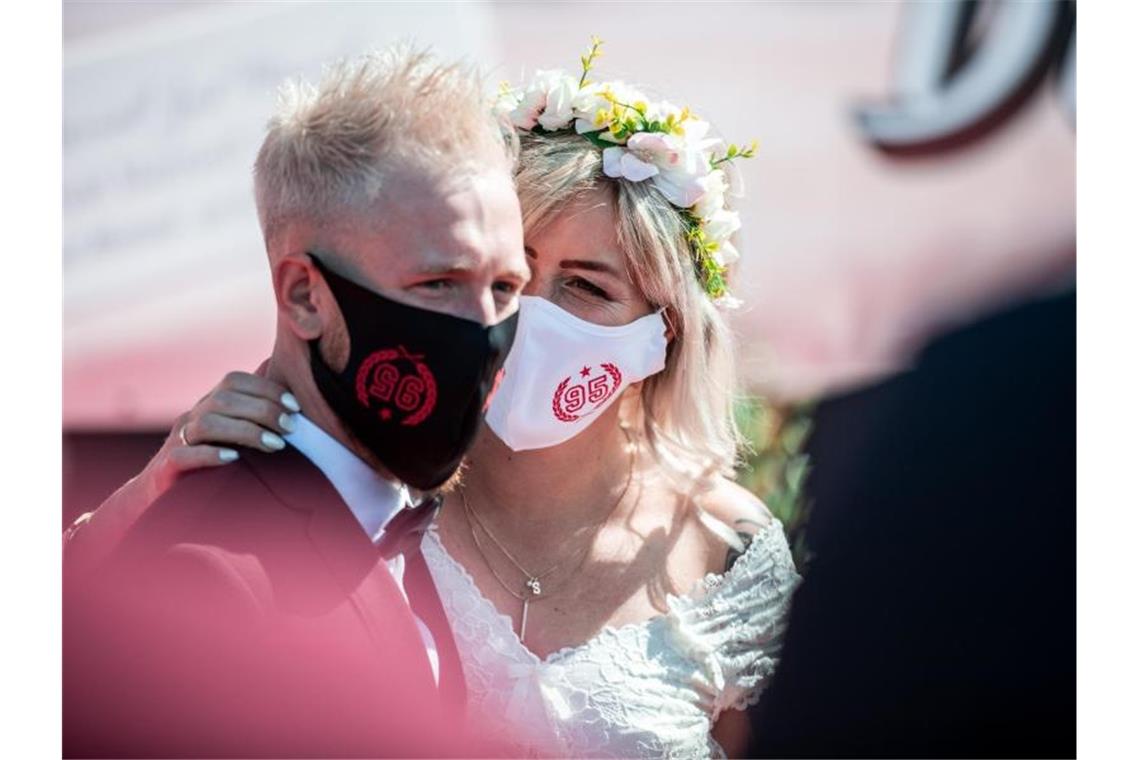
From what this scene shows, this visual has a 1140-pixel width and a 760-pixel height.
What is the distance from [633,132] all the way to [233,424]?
121 centimetres

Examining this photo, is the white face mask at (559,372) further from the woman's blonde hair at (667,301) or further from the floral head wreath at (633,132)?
the floral head wreath at (633,132)

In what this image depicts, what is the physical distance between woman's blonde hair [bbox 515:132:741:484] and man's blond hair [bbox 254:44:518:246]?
2.49 feet

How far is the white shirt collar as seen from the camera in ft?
6.00

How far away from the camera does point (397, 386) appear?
1.83m

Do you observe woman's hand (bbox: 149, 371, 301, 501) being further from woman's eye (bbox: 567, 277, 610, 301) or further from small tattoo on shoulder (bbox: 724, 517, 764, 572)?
small tattoo on shoulder (bbox: 724, 517, 764, 572)

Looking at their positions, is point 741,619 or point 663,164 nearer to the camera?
point 663,164

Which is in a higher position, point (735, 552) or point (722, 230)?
point (722, 230)

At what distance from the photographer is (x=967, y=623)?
391 cm

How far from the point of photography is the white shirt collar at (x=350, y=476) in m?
1.83

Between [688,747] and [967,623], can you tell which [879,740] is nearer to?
[967,623]

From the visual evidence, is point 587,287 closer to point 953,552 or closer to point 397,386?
point 397,386

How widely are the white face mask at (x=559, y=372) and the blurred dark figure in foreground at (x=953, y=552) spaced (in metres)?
1.19

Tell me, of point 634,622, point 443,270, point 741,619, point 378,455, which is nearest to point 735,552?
point 741,619

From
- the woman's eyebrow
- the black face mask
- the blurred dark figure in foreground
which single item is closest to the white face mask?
the woman's eyebrow
